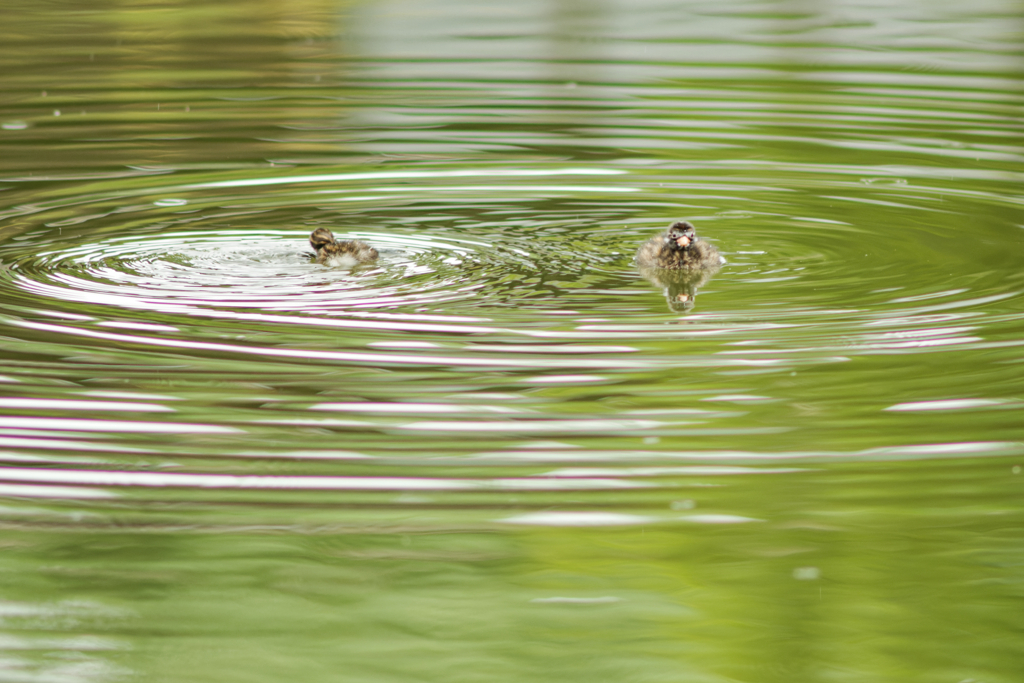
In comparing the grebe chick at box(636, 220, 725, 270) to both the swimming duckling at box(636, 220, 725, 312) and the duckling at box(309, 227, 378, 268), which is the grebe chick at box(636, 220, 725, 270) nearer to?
the swimming duckling at box(636, 220, 725, 312)

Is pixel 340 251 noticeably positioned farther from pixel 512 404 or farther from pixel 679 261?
pixel 512 404

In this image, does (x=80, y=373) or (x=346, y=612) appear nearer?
(x=346, y=612)

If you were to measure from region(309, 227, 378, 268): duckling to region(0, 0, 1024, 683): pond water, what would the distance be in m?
0.18

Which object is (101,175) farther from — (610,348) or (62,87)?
(610,348)

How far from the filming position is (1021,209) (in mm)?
9008

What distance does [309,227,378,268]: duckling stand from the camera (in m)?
7.65

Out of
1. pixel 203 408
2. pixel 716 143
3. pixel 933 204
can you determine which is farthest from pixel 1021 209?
pixel 203 408

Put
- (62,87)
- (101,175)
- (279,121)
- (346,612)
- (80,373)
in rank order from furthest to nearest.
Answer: (62,87)
(279,121)
(101,175)
(80,373)
(346,612)

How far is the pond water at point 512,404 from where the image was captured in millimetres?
4020

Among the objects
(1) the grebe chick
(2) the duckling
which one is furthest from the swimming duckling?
(2) the duckling

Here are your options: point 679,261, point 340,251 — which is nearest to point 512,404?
point 679,261

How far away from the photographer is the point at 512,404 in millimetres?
5551

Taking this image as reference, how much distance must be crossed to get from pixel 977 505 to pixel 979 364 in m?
1.45

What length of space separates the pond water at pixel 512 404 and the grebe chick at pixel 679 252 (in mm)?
121
